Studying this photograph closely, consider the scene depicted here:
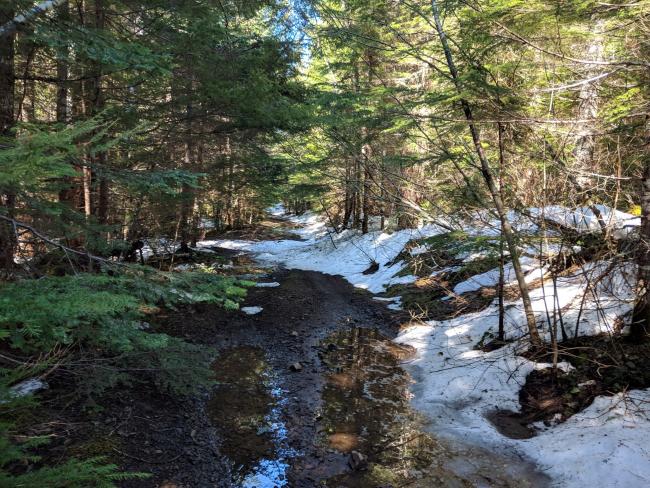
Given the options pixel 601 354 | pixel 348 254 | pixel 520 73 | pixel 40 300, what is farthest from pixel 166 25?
pixel 348 254

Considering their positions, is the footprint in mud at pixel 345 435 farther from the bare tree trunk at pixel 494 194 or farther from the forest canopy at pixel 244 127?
the bare tree trunk at pixel 494 194

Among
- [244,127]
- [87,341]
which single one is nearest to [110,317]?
[87,341]

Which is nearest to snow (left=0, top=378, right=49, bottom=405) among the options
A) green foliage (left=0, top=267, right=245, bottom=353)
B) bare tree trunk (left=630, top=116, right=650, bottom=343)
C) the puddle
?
green foliage (left=0, top=267, right=245, bottom=353)

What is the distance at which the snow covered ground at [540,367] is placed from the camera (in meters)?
4.39

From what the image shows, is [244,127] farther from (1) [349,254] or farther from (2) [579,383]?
(1) [349,254]

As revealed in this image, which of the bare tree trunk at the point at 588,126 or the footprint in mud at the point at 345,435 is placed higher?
the bare tree trunk at the point at 588,126

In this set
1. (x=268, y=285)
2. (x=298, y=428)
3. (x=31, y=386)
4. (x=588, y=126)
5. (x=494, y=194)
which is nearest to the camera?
(x=31, y=386)

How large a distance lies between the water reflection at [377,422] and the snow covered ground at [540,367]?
1.16 ft

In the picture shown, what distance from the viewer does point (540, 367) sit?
6.36 meters

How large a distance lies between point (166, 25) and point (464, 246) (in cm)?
740

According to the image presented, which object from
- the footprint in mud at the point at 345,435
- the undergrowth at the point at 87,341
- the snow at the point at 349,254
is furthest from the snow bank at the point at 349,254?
the undergrowth at the point at 87,341

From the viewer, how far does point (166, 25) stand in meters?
8.23

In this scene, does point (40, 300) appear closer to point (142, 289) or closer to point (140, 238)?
point (142, 289)

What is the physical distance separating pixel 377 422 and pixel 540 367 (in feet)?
9.28
